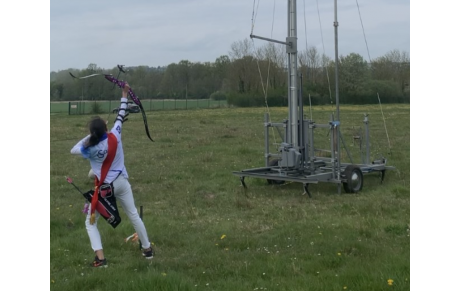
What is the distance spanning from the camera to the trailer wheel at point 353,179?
37.1ft

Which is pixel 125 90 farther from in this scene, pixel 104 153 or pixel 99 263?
pixel 99 263

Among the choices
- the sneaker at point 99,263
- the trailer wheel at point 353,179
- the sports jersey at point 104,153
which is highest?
the sports jersey at point 104,153

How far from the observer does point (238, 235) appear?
809cm

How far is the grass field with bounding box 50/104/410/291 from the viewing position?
19.8 feet

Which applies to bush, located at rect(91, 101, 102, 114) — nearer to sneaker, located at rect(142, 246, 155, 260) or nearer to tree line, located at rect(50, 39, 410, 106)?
tree line, located at rect(50, 39, 410, 106)

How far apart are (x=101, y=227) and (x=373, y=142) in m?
15.1

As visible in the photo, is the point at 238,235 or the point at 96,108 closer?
the point at 238,235

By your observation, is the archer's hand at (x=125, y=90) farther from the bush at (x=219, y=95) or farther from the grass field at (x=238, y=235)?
the bush at (x=219, y=95)

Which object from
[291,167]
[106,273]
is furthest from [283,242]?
[291,167]

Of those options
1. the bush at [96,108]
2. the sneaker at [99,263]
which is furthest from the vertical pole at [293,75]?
the bush at [96,108]

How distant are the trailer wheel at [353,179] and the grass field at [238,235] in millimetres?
234

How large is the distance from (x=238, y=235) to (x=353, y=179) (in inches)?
166

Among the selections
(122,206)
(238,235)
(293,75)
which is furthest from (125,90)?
(293,75)

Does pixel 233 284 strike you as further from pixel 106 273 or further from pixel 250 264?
pixel 106 273
